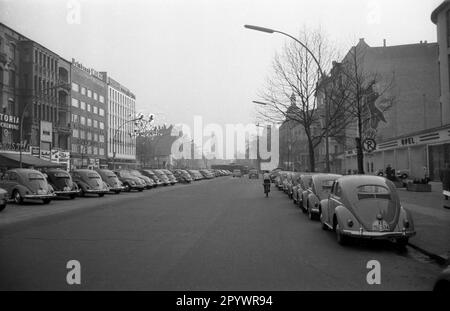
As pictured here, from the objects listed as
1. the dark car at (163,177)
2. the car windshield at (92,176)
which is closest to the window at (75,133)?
the dark car at (163,177)

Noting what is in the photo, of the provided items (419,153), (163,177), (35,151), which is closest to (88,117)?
(35,151)

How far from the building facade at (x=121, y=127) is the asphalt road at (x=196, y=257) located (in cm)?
7905

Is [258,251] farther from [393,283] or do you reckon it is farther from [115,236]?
[115,236]

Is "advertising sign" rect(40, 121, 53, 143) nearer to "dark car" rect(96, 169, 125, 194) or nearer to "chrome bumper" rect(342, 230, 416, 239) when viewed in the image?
"dark car" rect(96, 169, 125, 194)

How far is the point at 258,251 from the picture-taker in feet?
31.3

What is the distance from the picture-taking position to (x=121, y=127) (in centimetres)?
8975

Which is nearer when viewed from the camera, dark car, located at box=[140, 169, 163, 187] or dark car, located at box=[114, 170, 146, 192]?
dark car, located at box=[114, 170, 146, 192]

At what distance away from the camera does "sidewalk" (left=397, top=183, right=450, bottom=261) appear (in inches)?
393

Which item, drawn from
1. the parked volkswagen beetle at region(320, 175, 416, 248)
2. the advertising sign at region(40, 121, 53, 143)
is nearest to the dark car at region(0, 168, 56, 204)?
the parked volkswagen beetle at region(320, 175, 416, 248)

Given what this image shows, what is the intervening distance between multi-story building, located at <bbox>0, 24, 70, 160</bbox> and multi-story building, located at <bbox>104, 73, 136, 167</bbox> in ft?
93.7

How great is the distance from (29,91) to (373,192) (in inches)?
2034

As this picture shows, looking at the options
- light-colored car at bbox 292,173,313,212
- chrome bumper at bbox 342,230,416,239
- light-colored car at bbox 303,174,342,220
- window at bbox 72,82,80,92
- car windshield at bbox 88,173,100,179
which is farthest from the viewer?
window at bbox 72,82,80,92
